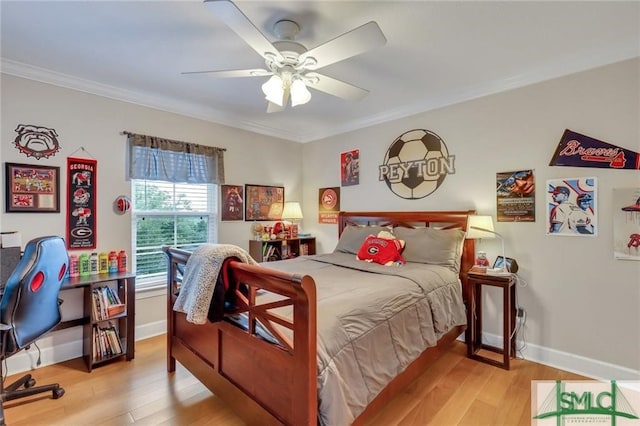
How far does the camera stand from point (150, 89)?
2963 millimetres

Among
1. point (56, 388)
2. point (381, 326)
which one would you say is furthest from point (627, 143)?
point (56, 388)

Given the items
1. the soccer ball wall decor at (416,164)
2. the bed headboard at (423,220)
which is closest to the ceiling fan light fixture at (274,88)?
the soccer ball wall decor at (416,164)

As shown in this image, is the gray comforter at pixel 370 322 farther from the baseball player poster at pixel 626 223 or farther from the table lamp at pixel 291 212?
the table lamp at pixel 291 212

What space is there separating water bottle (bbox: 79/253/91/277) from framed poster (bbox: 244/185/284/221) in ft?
5.56

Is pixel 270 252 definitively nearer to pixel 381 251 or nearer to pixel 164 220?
pixel 164 220

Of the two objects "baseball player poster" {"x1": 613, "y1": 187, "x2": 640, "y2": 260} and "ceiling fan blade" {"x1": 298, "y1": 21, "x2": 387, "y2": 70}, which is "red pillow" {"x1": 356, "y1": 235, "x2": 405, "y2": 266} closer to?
"baseball player poster" {"x1": 613, "y1": 187, "x2": 640, "y2": 260}

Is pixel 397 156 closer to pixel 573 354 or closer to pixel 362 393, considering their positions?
pixel 573 354

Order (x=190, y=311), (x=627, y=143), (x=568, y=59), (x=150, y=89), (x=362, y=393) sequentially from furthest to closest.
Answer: (x=150, y=89)
(x=568, y=59)
(x=627, y=143)
(x=190, y=311)
(x=362, y=393)

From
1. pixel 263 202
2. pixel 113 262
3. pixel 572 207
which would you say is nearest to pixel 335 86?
pixel 572 207

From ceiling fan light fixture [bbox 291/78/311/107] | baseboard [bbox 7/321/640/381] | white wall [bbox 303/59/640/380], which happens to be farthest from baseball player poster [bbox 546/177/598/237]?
ceiling fan light fixture [bbox 291/78/311/107]

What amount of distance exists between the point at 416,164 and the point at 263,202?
2039mm

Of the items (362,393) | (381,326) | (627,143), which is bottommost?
(362,393)

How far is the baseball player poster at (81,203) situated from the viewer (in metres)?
2.67

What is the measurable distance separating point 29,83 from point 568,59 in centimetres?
441
